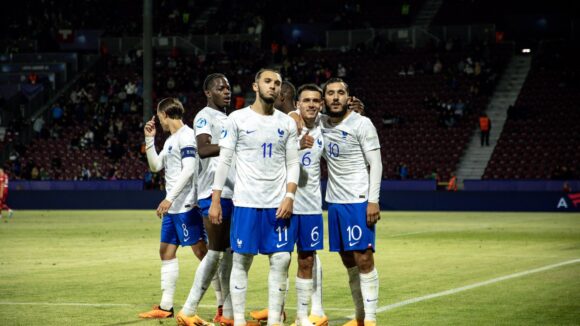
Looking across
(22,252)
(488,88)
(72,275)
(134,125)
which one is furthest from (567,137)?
(72,275)

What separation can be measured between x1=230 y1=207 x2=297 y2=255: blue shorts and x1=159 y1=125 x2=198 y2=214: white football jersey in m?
1.87

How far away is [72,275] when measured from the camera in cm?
1614

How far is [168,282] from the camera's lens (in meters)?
11.7

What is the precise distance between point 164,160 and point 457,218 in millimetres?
23809

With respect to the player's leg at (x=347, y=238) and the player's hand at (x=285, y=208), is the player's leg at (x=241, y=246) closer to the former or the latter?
the player's hand at (x=285, y=208)

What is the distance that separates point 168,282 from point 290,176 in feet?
9.01

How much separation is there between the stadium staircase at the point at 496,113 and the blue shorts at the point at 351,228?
111ft

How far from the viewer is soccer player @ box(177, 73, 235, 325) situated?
1062 centimetres

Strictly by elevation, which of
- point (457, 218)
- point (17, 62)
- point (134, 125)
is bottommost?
Answer: point (457, 218)

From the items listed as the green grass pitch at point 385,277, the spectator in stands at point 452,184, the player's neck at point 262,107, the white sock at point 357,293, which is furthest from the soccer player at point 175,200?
the spectator in stands at point 452,184

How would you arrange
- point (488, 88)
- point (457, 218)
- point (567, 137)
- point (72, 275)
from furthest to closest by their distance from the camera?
point (488, 88) < point (567, 137) < point (457, 218) < point (72, 275)

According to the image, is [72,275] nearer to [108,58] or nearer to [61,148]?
[61,148]

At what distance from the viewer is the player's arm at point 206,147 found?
10.6 metres

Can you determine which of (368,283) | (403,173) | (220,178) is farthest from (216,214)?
(403,173)
